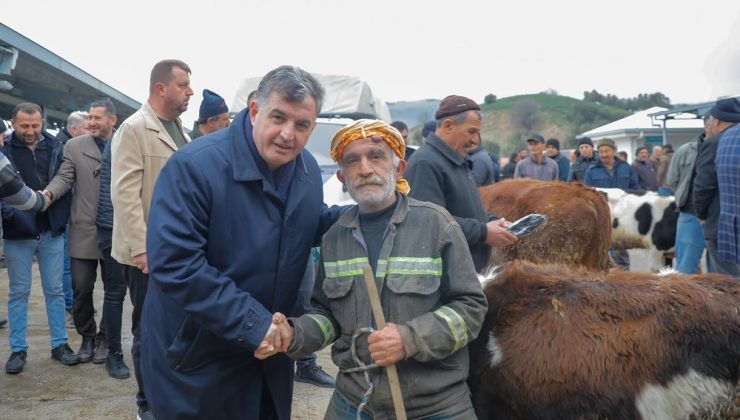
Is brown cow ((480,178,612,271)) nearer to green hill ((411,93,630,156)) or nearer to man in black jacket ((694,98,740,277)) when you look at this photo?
man in black jacket ((694,98,740,277))

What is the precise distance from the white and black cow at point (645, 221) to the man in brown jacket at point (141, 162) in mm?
6636

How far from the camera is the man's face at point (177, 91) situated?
3951 mm

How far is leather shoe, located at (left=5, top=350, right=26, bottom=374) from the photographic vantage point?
16.3 ft

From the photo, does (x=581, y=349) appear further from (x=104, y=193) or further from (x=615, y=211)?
(x=615, y=211)

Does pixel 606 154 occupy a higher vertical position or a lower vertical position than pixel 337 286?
lower

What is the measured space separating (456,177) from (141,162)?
6.37ft

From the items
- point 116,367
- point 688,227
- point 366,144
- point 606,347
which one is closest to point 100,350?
point 116,367

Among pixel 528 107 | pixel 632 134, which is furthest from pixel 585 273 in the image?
pixel 528 107

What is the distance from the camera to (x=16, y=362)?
16.4 ft

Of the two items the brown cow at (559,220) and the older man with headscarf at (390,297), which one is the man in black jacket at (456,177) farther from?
the brown cow at (559,220)

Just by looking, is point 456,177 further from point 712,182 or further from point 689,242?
point 689,242

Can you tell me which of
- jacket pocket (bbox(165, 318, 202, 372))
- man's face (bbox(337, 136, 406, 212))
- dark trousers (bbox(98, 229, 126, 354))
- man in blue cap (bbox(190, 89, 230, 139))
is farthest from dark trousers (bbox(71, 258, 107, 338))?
man's face (bbox(337, 136, 406, 212))

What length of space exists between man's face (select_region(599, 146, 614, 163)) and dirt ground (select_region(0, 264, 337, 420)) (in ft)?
20.3

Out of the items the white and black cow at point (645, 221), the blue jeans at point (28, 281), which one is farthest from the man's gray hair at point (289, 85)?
the white and black cow at point (645, 221)
